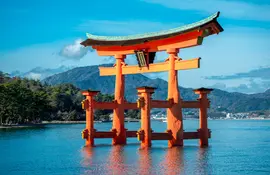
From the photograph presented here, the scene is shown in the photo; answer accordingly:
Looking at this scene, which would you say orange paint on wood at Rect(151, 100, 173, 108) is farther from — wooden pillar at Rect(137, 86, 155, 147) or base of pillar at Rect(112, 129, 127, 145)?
base of pillar at Rect(112, 129, 127, 145)

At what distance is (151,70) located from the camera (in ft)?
110

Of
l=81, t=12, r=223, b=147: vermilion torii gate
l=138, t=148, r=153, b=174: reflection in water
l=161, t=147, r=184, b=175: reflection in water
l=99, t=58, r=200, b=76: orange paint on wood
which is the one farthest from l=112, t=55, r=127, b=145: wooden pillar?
l=161, t=147, r=184, b=175: reflection in water

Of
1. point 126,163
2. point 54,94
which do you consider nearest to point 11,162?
point 126,163

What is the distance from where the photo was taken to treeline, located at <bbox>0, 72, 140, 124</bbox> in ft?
254

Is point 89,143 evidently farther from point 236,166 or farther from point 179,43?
point 236,166

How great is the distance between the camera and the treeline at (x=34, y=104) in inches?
3044

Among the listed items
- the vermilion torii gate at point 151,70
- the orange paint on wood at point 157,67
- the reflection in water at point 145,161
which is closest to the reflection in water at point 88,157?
the vermilion torii gate at point 151,70

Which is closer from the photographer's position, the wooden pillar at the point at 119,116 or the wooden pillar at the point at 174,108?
the wooden pillar at the point at 174,108

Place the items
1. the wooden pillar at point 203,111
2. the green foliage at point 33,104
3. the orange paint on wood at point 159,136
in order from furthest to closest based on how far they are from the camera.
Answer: the green foliage at point 33,104 < the wooden pillar at point 203,111 < the orange paint on wood at point 159,136

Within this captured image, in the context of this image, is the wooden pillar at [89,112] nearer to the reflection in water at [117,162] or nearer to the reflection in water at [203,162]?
the reflection in water at [117,162]

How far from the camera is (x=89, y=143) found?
112 ft

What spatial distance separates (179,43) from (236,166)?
29.7ft

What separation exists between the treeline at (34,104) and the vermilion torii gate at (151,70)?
44.0 m

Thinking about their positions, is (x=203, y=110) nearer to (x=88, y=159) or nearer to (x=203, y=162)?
(x=203, y=162)
